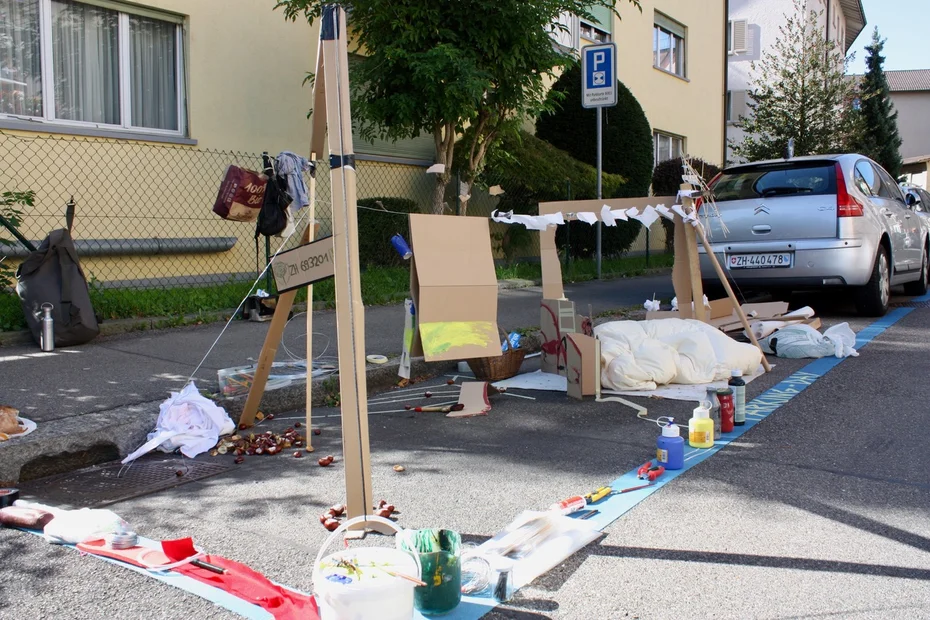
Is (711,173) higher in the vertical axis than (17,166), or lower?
higher

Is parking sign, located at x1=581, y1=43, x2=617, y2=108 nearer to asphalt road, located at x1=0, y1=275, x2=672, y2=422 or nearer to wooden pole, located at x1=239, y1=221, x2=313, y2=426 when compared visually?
asphalt road, located at x1=0, y1=275, x2=672, y2=422

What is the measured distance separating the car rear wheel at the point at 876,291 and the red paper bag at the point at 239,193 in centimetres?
698

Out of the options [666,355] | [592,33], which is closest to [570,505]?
[666,355]

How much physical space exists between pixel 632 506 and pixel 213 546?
1.74 meters

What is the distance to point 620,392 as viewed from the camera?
19.2 ft

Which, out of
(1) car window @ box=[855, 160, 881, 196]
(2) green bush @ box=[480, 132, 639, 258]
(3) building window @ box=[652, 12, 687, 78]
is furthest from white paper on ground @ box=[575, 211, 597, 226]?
(3) building window @ box=[652, 12, 687, 78]

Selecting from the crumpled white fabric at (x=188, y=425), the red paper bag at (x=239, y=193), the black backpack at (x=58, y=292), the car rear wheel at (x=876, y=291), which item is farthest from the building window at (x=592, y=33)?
the crumpled white fabric at (x=188, y=425)

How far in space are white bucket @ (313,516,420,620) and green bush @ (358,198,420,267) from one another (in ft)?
29.8

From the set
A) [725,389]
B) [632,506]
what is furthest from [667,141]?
[632,506]

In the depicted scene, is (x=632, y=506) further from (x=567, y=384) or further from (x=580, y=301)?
(x=580, y=301)

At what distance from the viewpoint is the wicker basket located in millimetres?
6246

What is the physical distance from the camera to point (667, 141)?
2256cm

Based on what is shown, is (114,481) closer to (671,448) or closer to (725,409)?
(671,448)

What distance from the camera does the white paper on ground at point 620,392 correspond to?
5.70 m
